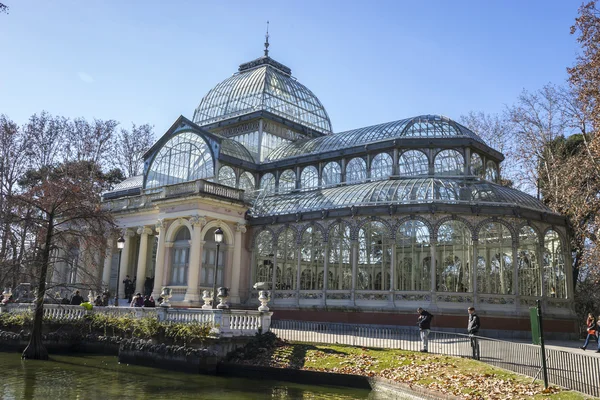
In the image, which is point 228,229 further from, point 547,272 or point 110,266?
point 547,272

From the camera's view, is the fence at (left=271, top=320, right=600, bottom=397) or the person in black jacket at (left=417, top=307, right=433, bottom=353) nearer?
the fence at (left=271, top=320, right=600, bottom=397)

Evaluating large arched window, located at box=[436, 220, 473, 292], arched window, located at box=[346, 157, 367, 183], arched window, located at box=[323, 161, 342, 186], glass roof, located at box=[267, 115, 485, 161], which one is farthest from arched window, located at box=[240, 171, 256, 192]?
large arched window, located at box=[436, 220, 473, 292]

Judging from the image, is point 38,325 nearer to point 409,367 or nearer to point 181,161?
point 409,367

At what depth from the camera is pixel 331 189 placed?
31656 mm

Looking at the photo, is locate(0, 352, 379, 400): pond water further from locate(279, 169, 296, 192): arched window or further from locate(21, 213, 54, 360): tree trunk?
locate(279, 169, 296, 192): arched window

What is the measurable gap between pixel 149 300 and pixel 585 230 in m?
20.3

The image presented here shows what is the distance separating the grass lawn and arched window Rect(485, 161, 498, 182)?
17030mm

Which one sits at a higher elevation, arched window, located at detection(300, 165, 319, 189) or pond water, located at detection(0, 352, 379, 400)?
arched window, located at detection(300, 165, 319, 189)

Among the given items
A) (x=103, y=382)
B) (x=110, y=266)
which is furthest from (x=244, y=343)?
(x=110, y=266)

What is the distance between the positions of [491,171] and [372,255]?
32.7 feet

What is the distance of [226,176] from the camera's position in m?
35.0

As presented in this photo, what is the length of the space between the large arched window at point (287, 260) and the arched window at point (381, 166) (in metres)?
6.16

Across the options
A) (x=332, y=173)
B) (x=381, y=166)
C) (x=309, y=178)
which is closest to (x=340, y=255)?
(x=381, y=166)

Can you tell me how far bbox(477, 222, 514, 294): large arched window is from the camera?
25766mm
